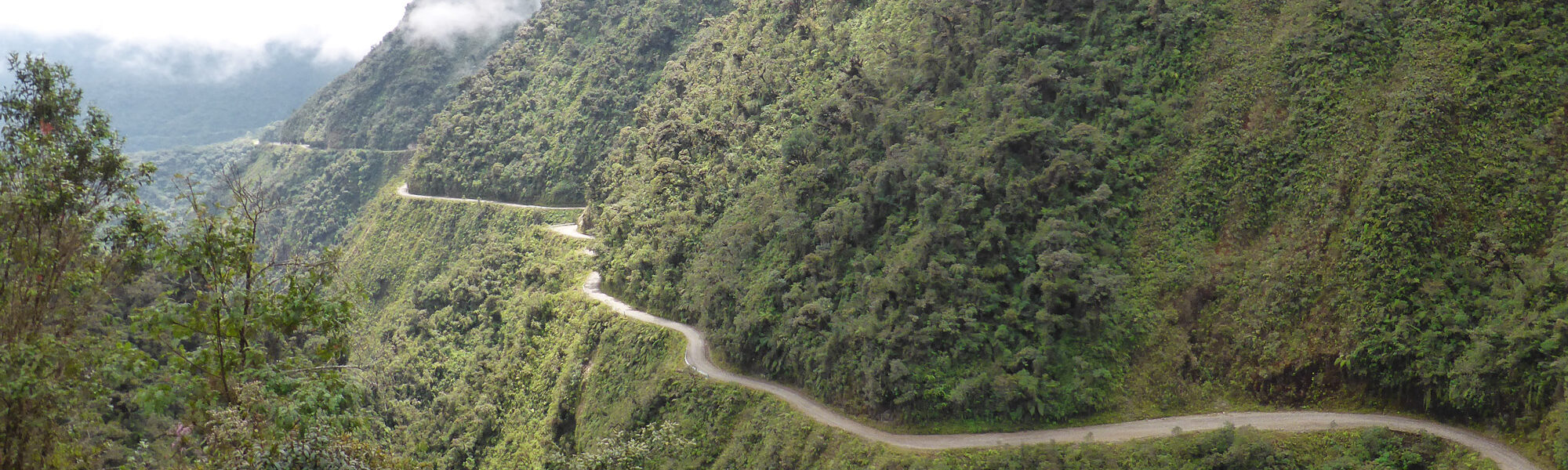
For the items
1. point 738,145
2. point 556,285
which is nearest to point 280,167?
point 556,285

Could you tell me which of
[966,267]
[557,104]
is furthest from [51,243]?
[557,104]

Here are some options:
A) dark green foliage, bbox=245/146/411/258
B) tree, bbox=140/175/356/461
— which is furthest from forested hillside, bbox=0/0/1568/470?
dark green foliage, bbox=245/146/411/258

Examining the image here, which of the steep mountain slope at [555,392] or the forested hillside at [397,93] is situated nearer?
the steep mountain slope at [555,392]

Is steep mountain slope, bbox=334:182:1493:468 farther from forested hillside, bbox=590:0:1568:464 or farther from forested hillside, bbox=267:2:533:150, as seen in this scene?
forested hillside, bbox=267:2:533:150

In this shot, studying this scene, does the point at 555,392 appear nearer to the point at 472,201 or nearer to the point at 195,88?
the point at 472,201

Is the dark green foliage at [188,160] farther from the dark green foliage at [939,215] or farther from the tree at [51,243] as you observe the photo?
the tree at [51,243]

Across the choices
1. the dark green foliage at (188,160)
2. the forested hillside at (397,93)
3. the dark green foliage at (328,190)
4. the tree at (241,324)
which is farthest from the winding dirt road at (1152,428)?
the dark green foliage at (188,160)
